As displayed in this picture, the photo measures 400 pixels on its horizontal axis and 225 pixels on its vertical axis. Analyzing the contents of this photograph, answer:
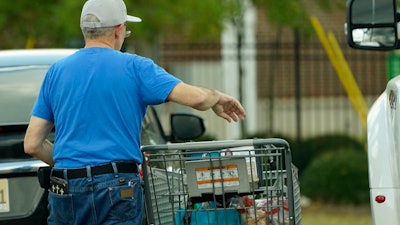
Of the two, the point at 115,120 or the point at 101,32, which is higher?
the point at 101,32

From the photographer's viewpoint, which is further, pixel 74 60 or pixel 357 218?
pixel 357 218

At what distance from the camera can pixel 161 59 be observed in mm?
17984

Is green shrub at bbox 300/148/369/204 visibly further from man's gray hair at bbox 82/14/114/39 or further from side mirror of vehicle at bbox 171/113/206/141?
man's gray hair at bbox 82/14/114/39

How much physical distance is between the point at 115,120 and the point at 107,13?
0.52m

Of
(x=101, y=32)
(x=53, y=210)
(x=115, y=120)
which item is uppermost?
(x=101, y=32)

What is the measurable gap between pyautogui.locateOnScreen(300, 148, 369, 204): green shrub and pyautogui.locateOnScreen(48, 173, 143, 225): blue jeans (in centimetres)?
934

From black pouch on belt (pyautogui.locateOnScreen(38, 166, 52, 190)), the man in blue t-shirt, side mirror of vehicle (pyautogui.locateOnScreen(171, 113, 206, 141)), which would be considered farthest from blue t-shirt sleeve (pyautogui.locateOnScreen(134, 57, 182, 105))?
side mirror of vehicle (pyautogui.locateOnScreen(171, 113, 206, 141))

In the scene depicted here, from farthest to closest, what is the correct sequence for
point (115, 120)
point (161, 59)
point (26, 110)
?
point (161, 59)
point (26, 110)
point (115, 120)

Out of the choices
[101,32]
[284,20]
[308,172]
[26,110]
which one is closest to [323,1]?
[284,20]

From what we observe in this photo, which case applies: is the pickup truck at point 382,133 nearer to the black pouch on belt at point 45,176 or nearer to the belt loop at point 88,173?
the belt loop at point 88,173

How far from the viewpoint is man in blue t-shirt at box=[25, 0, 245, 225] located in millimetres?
5215

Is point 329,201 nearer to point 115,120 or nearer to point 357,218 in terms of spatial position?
point 357,218

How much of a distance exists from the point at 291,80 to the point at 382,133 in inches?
712

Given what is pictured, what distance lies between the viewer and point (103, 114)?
17.3 ft
